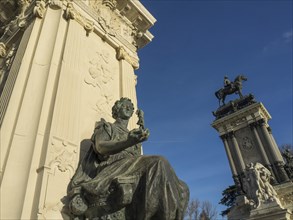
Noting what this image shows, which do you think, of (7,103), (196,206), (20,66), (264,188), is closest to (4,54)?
(20,66)

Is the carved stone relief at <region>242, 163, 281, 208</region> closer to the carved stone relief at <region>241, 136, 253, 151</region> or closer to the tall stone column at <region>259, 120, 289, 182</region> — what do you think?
the tall stone column at <region>259, 120, 289, 182</region>

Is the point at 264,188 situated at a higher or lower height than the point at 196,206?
lower

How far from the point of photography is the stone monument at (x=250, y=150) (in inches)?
605

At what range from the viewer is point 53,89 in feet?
13.6

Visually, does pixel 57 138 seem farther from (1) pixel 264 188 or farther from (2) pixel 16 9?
(1) pixel 264 188

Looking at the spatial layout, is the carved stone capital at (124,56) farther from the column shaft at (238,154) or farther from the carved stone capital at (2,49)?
the column shaft at (238,154)

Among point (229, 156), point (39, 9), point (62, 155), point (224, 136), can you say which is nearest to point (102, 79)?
point (39, 9)

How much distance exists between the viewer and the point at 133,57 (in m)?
6.80

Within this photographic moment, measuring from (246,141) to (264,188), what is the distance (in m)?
12.4

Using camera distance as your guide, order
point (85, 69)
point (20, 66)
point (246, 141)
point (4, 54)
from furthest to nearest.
→ point (246, 141) < point (4, 54) < point (85, 69) < point (20, 66)

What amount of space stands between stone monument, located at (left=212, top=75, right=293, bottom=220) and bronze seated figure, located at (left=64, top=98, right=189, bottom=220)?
45.2ft

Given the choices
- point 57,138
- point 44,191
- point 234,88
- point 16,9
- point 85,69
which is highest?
point 234,88

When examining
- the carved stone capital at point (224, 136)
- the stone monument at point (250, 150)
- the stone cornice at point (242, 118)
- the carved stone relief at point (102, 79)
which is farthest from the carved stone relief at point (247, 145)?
the carved stone relief at point (102, 79)

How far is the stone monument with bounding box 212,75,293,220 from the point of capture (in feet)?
50.4
